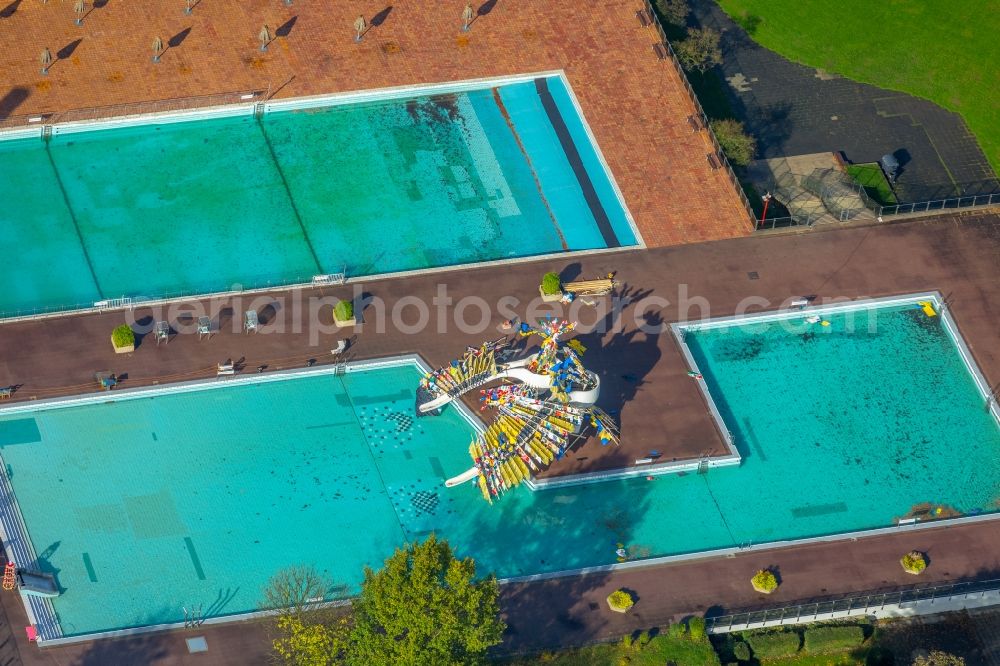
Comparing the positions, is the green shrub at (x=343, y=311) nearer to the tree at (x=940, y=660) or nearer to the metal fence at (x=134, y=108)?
the metal fence at (x=134, y=108)

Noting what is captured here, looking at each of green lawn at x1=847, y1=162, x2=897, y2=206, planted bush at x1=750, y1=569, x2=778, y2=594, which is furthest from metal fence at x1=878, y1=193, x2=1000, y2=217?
planted bush at x1=750, y1=569, x2=778, y2=594

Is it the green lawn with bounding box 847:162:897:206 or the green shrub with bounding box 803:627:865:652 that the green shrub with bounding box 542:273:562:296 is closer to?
the green lawn with bounding box 847:162:897:206

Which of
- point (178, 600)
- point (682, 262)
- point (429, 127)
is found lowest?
point (178, 600)

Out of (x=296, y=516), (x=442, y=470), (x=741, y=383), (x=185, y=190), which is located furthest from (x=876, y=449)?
(x=185, y=190)

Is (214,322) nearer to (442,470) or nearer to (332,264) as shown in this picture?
(332,264)

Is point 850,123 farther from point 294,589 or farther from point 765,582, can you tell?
point 294,589

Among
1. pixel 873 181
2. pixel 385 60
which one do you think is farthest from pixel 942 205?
pixel 385 60
